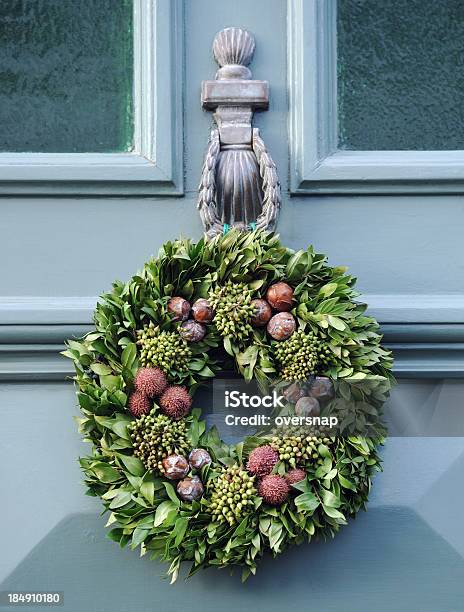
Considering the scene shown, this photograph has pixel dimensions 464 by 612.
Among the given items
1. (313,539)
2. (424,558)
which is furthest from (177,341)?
(424,558)

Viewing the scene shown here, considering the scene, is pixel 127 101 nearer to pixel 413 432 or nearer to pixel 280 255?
pixel 280 255

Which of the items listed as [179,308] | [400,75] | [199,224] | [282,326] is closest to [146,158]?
[199,224]

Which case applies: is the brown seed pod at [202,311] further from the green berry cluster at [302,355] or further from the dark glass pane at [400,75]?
the dark glass pane at [400,75]

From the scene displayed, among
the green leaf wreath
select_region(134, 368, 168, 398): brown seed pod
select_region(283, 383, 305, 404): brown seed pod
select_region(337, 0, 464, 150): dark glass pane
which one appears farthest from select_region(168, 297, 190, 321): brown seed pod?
select_region(337, 0, 464, 150): dark glass pane

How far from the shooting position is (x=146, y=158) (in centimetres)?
210

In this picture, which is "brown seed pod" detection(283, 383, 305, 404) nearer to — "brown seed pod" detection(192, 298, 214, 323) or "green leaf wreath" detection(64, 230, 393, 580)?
"green leaf wreath" detection(64, 230, 393, 580)

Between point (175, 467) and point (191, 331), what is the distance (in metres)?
0.25

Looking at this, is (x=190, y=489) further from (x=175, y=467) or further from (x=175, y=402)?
(x=175, y=402)

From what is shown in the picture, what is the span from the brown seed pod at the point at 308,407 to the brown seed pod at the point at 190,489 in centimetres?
22

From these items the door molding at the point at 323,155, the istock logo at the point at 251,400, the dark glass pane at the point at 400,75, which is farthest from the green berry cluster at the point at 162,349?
the dark glass pane at the point at 400,75

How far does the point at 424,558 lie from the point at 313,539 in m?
0.22

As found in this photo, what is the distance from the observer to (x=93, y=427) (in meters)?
1.94

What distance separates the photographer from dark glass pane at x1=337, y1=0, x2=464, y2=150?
2.17 metres

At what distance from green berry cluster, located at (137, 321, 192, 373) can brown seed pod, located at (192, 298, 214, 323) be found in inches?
2.0
